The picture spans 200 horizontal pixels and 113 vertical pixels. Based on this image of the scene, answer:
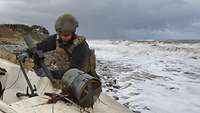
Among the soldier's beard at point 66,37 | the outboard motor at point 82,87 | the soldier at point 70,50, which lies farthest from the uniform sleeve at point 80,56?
the outboard motor at point 82,87

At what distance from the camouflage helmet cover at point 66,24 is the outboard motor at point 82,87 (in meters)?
0.92

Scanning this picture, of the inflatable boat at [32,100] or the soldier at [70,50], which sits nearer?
the inflatable boat at [32,100]

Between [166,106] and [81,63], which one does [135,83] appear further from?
[81,63]

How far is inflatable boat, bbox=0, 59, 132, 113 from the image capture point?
452 cm

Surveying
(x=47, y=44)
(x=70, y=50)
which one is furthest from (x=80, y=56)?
(x=47, y=44)

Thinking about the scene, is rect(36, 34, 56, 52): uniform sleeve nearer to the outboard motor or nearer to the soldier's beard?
the soldier's beard

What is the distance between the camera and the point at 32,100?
476 centimetres

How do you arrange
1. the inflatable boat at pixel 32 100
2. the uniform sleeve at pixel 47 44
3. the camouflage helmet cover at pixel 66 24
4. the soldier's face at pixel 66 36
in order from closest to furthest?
1. the inflatable boat at pixel 32 100
2. the camouflage helmet cover at pixel 66 24
3. the soldier's face at pixel 66 36
4. the uniform sleeve at pixel 47 44

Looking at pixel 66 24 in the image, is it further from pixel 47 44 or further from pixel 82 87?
pixel 82 87

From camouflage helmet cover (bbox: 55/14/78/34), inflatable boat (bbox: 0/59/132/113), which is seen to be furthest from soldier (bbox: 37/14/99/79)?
inflatable boat (bbox: 0/59/132/113)

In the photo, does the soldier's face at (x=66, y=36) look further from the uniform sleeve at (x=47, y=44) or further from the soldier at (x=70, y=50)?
the uniform sleeve at (x=47, y=44)

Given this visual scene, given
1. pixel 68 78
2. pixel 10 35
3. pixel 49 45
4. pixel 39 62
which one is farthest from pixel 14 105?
pixel 10 35

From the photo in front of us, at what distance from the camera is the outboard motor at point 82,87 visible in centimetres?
461

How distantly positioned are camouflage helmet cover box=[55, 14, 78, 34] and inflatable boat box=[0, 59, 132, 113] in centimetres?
79
